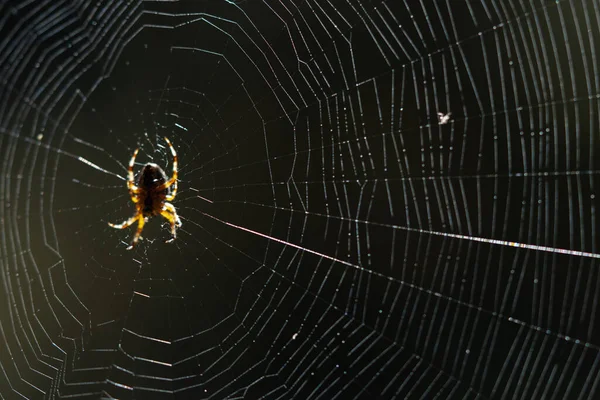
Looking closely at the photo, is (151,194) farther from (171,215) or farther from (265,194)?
(265,194)

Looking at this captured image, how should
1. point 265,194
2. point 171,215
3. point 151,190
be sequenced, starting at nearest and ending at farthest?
1. point 151,190
2. point 171,215
3. point 265,194

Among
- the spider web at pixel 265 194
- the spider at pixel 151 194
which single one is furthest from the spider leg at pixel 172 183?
the spider web at pixel 265 194

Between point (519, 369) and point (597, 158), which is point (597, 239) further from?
point (519, 369)

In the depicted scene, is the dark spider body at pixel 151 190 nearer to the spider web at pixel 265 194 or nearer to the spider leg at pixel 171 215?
the spider leg at pixel 171 215

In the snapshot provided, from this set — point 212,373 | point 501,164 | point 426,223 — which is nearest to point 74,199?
point 212,373

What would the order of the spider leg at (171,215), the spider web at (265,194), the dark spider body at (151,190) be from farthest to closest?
the spider web at (265,194) < the spider leg at (171,215) < the dark spider body at (151,190)

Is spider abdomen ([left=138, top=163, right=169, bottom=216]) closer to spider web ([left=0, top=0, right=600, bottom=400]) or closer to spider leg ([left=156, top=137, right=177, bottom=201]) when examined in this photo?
spider leg ([left=156, top=137, right=177, bottom=201])

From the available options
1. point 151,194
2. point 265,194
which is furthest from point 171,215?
point 265,194
